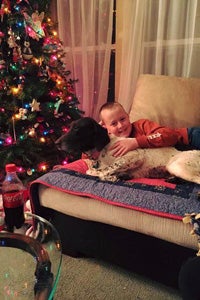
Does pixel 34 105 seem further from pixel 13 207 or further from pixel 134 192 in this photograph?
pixel 134 192

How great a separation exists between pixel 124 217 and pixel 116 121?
0.71m

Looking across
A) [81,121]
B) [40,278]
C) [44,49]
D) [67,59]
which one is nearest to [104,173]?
[81,121]

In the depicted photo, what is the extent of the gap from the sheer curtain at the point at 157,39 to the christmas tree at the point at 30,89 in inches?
23.6

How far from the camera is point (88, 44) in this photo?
2863 millimetres

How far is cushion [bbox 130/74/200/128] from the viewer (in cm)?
206

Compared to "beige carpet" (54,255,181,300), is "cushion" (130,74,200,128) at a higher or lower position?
higher

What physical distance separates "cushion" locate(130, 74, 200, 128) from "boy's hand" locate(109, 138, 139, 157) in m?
0.44

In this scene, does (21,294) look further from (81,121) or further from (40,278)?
(81,121)

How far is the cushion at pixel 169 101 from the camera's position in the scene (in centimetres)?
Answer: 206

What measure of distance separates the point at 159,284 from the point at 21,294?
796 mm

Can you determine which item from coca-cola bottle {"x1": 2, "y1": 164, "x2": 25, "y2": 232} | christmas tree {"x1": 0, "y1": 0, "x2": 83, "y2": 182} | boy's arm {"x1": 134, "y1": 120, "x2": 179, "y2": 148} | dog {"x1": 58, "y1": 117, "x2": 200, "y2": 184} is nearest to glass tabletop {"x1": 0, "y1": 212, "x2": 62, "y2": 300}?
coca-cola bottle {"x1": 2, "y1": 164, "x2": 25, "y2": 232}

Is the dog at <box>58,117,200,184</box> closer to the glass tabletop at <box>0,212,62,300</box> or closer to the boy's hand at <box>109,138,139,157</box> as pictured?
the boy's hand at <box>109,138,139,157</box>

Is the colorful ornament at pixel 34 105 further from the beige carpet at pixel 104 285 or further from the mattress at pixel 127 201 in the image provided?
the beige carpet at pixel 104 285

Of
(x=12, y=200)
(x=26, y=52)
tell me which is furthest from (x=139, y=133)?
(x=26, y=52)
